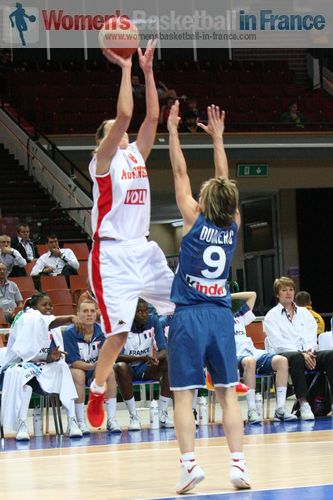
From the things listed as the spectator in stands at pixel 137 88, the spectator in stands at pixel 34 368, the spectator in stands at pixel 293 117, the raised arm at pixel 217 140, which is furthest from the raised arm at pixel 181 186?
the spectator in stands at pixel 293 117

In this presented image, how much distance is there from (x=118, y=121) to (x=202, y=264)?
3.01 feet

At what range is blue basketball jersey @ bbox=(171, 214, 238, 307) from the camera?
6.01 metres

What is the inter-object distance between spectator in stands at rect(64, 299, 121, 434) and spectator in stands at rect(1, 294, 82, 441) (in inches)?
7.7

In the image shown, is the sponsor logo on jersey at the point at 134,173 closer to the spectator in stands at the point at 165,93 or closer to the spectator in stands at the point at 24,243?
the spectator in stands at the point at 24,243

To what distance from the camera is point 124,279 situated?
21.0ft

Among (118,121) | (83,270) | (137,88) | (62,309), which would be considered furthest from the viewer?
(137,88)

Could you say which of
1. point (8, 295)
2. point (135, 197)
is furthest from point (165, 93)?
point (135, 197)

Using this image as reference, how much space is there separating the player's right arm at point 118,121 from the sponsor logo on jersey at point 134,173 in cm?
12

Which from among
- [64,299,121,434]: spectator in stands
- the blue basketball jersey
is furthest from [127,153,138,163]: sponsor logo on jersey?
[64,299,121,434]: spectator in stands

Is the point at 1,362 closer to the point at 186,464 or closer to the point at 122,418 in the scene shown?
the point at 122,418

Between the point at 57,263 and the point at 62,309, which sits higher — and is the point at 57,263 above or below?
above

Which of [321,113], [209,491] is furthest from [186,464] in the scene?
[321,113]

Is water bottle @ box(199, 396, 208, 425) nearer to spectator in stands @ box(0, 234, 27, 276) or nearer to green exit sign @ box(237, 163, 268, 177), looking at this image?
spectator in stands @ box(0, 234, 27, 276)

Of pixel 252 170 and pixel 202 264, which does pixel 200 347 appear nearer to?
pixel 202 264
